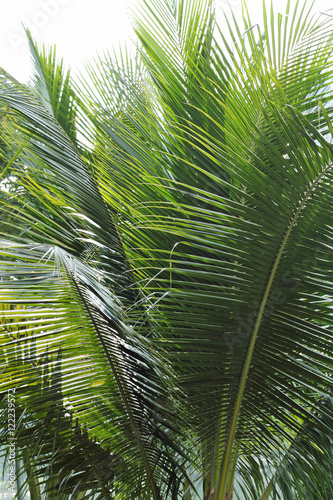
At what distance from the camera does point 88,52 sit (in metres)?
1.77

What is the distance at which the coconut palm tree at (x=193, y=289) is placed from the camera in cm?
87

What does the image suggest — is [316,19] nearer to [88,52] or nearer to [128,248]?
[128,248]

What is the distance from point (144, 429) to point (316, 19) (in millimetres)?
1272

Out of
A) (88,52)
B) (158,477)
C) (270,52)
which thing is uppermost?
(88,52)

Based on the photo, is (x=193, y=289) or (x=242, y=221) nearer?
(x=242, y=221)

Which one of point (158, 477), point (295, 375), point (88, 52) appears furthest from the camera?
point (88, 52)

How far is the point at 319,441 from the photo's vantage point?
1095 mm

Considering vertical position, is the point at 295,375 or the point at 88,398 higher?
the point at 295,375

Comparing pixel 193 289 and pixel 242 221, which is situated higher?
pixel 242 221

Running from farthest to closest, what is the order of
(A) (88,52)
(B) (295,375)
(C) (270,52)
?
(A) (88,52) < (C) (270,52) < (B) (295,375)

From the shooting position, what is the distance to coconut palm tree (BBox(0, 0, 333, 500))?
869 millimetres

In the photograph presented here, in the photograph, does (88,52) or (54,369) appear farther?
(88,52)

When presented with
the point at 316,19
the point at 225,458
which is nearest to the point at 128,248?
the point at 225,458

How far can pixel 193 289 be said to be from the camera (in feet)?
Answer: 3.36
